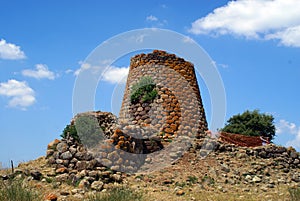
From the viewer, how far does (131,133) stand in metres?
12.2

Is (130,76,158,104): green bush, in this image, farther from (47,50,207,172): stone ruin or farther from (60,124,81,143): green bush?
(60,124,81,143): green bush

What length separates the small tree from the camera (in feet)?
82.3

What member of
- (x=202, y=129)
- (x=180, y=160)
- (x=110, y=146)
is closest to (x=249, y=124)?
(x=202, y=129)

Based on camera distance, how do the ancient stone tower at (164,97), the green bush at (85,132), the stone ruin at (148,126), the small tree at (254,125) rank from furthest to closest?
1. the small tree at (254,125)
2. the ancient stone tower at (164,97)
3. the green bush at (85,132)
4. the stone ruin at (148,126)

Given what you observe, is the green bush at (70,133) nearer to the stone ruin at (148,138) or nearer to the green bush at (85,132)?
the green bush at (85,132)

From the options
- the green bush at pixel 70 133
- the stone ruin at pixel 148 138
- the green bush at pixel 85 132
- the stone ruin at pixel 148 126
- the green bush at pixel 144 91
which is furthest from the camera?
the green bush at pixel 144 91

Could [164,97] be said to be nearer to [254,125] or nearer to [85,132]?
[85,132]

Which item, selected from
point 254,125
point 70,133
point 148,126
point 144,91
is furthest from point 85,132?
point 254,125

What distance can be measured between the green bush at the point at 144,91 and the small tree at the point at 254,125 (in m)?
10.6

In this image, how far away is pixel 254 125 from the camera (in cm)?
2562

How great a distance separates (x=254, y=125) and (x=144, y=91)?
1209 cm

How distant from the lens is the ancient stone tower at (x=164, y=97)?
1544 cm

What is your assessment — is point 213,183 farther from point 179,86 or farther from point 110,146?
point 179,86

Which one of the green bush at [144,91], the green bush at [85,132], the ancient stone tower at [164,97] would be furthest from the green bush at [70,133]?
the green bush at [144,91]
